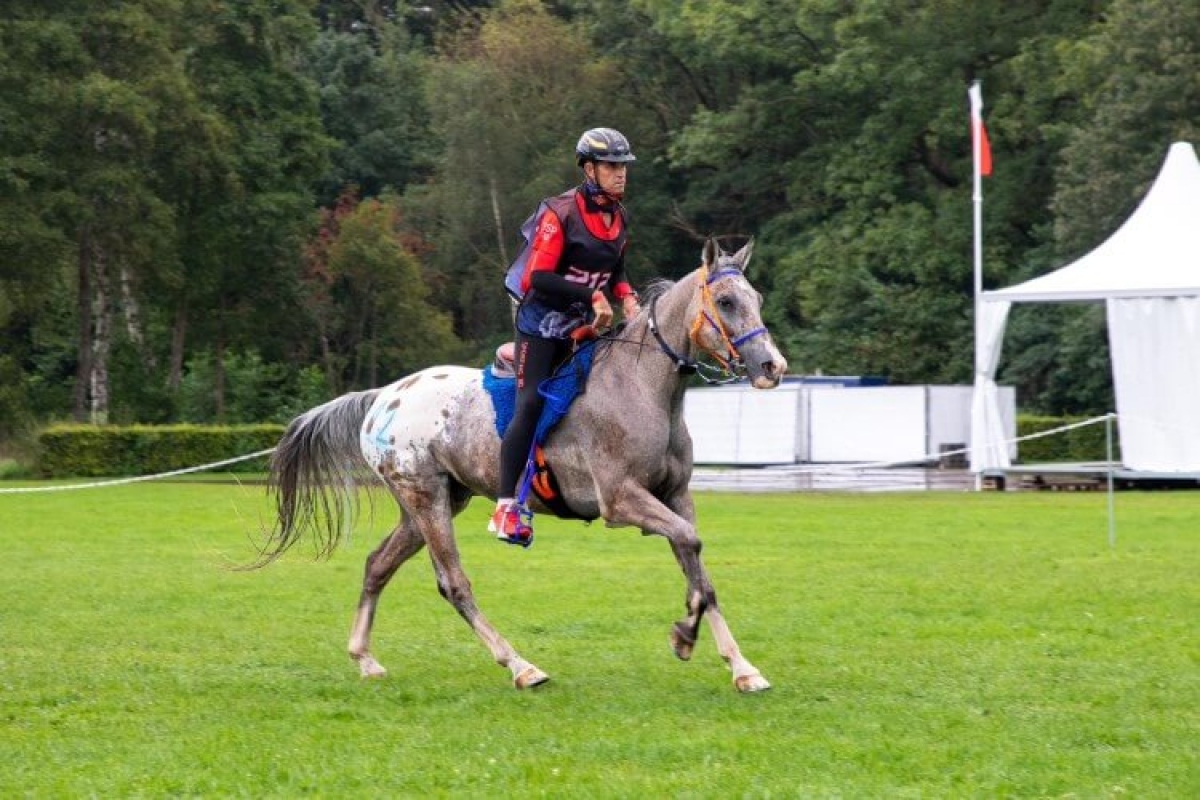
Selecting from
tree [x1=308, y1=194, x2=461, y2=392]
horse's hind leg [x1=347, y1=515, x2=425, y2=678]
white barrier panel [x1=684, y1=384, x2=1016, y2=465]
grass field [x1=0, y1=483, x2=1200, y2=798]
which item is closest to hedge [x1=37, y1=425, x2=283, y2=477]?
white barrier panel [x1=684, y1=384, x2=1016, y2=465]

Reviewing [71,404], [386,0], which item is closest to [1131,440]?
[71,404]

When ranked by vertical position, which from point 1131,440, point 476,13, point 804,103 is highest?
point 476,13

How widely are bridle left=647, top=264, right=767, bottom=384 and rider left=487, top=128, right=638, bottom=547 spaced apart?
454mm

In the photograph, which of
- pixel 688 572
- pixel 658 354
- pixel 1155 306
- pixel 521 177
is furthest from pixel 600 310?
pixel 521 177

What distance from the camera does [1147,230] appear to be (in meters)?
35.8

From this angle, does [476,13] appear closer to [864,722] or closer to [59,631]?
[59,631]

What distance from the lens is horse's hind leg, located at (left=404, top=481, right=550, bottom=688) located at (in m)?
11.6

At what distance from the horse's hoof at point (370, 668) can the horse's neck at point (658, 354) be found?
2.31m

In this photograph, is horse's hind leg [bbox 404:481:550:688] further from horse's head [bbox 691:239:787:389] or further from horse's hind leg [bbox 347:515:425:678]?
horse's head [bbox 691:239:787:389]

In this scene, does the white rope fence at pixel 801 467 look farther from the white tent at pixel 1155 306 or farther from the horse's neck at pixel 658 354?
the horse's neck at pixel 658 354

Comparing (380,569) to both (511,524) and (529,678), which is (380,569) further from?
(529,678)

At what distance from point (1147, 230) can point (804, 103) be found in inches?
1158

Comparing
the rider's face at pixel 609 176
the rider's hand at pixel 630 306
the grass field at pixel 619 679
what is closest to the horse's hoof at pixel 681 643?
the grass field at pixel 619 679

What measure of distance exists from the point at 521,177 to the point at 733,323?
57818 millimetres
